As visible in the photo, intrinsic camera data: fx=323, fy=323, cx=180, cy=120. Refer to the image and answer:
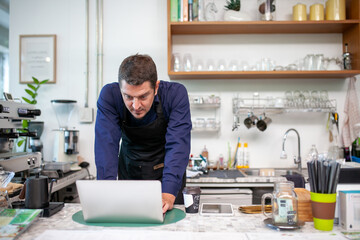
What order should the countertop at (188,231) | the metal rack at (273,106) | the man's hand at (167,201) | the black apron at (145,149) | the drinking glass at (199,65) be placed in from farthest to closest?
the drinking glass at (199,65), the metal rack at (273,106), the black apron at (145,149), the man's hand at (167,201), the countertop at (188,231)

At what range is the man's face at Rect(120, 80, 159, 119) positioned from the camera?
148cm

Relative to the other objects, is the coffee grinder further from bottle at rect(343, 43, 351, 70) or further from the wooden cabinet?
bottle at rect(343, 43, 351, 70)

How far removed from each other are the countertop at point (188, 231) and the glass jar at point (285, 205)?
0.16ft

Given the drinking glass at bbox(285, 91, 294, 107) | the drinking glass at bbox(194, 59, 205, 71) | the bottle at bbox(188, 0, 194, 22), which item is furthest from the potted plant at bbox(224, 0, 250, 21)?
the drinking glass at bbox(285, 91, 294, 107)

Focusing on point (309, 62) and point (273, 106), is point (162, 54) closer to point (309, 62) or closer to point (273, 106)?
point (273, 106)

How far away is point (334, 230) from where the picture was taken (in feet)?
4.00

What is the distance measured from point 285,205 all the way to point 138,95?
78 centimetres

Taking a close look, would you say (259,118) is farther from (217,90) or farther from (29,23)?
(29,23)

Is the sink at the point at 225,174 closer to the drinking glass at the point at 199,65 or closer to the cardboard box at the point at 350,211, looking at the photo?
Answer: the drinking glass at the point at 199,65

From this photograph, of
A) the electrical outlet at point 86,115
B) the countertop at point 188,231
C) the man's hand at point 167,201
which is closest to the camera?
the countertop at point 188,231

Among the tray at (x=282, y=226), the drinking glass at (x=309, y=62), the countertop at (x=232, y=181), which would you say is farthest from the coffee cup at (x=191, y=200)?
the drinking glass at (x=309, y=62)

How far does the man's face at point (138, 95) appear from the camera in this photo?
1.48 m

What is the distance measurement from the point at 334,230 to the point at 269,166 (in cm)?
193

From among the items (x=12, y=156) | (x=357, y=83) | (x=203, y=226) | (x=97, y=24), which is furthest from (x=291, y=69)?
(x=12, y=156)
